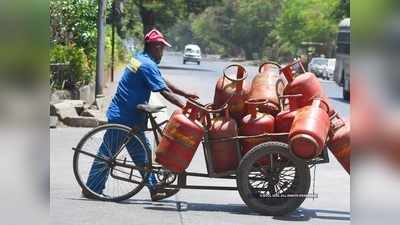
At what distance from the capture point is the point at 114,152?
7344mm

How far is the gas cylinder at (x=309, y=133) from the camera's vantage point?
6.43 meters

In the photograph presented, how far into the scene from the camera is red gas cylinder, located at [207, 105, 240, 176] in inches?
275

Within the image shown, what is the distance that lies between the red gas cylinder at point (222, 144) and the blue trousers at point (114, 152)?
0.65 metres

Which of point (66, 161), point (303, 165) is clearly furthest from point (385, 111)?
point (66, 161)

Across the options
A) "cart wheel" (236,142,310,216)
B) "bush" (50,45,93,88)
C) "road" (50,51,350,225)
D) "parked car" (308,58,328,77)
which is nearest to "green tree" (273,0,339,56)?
"parked car" (308,58,328,77)

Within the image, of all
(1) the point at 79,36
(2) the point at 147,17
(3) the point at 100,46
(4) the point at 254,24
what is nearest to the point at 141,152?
(3) the point at 100,46

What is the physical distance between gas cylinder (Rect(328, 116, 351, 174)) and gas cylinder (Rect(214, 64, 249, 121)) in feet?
2.88

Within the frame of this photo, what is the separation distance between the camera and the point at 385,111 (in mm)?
3150

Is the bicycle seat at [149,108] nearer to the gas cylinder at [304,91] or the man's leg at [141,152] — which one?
the man's leg at [141,152]

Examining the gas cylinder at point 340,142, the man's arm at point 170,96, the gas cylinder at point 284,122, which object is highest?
the man's arm at point 170,96

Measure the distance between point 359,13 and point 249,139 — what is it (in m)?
3.98

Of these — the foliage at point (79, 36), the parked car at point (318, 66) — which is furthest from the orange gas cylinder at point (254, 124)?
the parked car at point (318, 66)

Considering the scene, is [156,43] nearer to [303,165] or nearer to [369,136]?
[303,165]

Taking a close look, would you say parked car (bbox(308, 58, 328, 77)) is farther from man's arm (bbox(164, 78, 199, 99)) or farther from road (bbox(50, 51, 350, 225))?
man's arm (bbox(164, 78, 199, 99))
